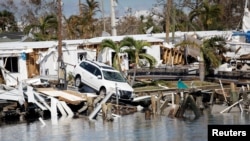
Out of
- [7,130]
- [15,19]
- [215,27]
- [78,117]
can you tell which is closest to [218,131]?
[7,130]

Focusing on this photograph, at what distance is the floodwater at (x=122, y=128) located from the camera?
27375mm

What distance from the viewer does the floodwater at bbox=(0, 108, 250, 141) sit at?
2738cm

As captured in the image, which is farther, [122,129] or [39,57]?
[39,57]

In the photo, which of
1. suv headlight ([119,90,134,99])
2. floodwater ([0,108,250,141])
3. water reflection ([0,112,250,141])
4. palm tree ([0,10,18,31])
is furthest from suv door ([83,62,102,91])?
palm tree ([0,10,18,31])

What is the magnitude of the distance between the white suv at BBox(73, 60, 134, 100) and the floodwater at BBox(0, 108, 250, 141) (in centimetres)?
264

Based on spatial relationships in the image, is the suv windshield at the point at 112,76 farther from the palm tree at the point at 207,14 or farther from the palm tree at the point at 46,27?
the palm tree at the point at 207,14

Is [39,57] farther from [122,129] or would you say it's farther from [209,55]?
[122,129]

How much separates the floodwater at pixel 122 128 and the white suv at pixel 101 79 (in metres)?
2.64

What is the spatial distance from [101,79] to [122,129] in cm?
960

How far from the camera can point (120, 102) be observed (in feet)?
127

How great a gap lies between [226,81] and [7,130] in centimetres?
1809

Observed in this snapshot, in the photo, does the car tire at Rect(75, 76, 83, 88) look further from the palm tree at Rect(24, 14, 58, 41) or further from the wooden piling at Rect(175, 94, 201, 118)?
the palm tree at Rect(24, 14, 58, 41)

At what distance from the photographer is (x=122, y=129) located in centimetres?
3002

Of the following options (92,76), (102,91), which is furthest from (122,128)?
(92,76)
